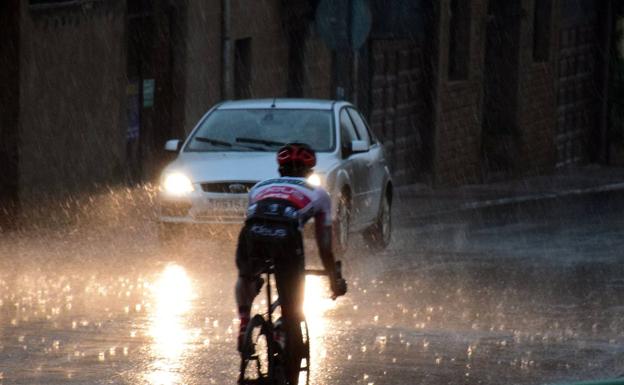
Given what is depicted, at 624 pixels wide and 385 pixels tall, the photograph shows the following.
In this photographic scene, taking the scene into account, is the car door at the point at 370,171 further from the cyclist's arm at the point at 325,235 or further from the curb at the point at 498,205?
the cyclist's arm at the point at 325,235

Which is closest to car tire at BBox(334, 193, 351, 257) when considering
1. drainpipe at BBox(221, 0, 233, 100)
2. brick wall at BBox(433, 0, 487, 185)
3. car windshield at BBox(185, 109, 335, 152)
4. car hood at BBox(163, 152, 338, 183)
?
car hood at BBox(163, 152, 338, 183)

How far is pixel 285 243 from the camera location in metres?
9.05

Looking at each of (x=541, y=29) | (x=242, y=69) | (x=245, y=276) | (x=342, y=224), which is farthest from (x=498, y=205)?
(x=245, y=276)

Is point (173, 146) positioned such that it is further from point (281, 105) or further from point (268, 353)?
point (268, 353)

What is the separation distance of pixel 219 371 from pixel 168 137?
47.5 ft

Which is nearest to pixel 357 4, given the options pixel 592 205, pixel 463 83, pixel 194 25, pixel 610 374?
pixel 194 25

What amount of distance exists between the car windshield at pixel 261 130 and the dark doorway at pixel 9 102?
8.33 feet

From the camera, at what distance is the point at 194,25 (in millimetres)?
25203

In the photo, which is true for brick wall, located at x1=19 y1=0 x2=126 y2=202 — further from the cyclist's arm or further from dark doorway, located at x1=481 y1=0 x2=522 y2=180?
dark doorway, located at x1=481 y1=0 x2=522 y2=180

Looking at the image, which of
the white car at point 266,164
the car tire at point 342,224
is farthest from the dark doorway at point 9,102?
the car tire at point 342,224

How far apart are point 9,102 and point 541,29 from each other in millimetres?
18899

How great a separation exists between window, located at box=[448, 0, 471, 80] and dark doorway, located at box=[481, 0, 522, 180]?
2.03 metres

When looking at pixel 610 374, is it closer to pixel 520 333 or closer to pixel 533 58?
pixel 520 333

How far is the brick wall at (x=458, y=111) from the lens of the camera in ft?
104
